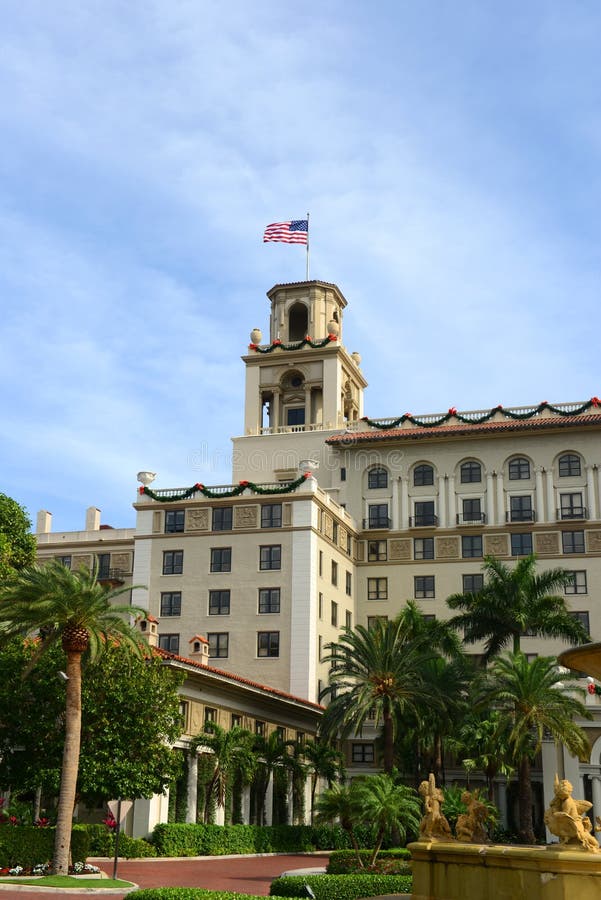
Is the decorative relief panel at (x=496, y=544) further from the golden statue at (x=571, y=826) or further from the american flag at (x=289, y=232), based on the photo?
the golden statue at (x=571, y=826)

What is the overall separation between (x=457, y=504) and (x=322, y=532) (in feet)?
38.1

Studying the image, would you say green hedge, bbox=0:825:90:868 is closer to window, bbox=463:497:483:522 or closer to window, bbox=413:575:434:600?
window, bbox=413:575:434:600

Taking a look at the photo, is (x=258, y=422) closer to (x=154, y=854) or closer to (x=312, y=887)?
(x=154, y=854)

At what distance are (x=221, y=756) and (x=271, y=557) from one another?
21.1 m

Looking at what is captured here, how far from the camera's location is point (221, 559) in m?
70.2

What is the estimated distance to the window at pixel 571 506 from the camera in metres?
73.9

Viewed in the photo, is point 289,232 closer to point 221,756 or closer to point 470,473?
point 470,473

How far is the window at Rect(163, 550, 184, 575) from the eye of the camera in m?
71.1

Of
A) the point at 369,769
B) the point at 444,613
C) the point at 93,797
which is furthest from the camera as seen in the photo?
the point at 444,613

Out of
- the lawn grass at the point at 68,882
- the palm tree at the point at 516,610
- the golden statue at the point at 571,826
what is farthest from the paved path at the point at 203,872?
the palm tree at the point at 516,610

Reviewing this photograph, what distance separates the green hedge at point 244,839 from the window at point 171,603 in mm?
18559

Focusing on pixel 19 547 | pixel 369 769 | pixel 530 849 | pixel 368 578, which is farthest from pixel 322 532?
pixel 530 849

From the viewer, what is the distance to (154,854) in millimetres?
43562

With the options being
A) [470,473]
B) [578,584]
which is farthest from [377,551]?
[578,584]
